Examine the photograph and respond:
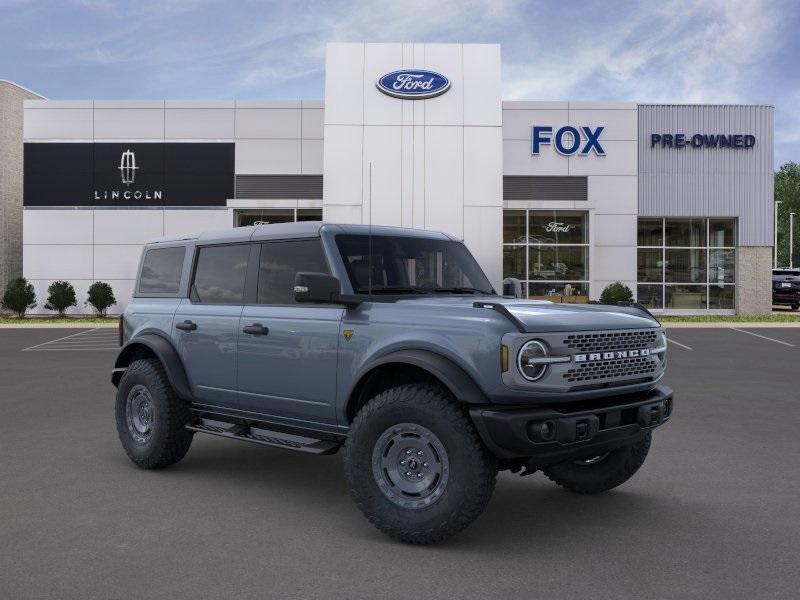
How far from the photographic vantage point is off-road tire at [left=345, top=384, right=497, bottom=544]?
4363 millimetres

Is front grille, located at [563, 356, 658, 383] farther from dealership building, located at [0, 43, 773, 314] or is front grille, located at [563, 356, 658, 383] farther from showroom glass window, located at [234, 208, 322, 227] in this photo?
showroom glass window, located at [234, 208, 322, 227]

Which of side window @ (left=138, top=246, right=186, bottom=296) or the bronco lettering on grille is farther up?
side window @ (left=138, top=246, right=186, bottom=296)

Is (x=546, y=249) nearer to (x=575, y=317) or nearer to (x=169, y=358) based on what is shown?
(x=169, y=358)

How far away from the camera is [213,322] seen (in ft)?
19.7

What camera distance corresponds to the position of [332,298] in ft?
16.2

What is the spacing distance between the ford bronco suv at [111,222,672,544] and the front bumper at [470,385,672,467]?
11mm

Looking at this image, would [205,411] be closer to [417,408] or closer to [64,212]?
[417,408]

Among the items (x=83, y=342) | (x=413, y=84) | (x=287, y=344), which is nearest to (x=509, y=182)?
(x=413, y=84)

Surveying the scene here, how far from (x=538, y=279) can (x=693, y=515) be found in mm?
25495

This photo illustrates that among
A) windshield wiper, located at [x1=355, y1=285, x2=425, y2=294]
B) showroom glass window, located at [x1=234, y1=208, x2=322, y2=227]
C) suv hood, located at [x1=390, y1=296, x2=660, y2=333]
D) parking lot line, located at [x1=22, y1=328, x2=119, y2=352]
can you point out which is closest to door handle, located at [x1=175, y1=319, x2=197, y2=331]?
windshield wiper, located at [x1=355, y1=285, x2=425, y2=294]

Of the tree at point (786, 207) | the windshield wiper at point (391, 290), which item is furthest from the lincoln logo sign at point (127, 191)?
the tree at point (786, 207)

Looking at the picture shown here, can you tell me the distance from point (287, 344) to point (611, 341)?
2166mm

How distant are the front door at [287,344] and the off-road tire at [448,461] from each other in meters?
0.53

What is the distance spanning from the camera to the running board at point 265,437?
5.21m
